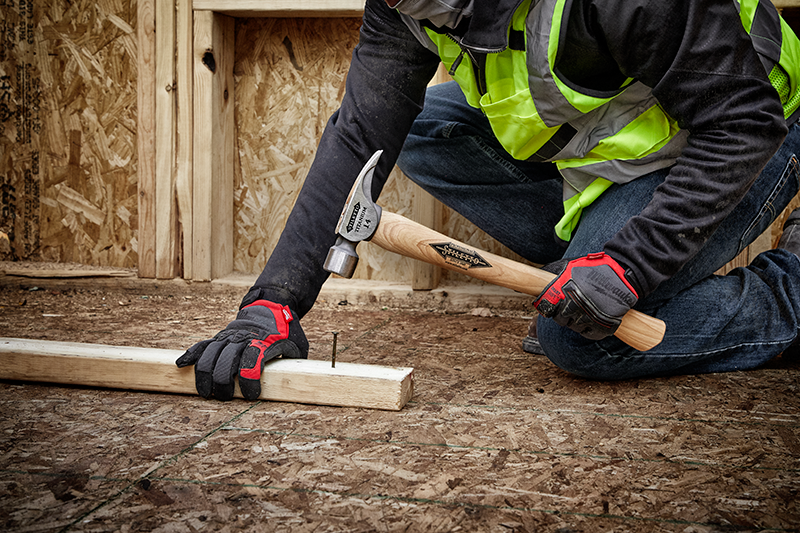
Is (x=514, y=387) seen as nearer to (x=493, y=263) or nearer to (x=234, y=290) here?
(x=493, y=263)

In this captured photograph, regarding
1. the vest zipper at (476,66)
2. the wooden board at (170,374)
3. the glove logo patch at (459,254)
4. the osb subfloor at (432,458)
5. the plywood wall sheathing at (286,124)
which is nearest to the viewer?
the osb subfloor at (432,458)

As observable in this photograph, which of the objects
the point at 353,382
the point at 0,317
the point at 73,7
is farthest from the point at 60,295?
the point at 353,382

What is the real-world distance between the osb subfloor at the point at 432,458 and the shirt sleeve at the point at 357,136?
17.2 inches

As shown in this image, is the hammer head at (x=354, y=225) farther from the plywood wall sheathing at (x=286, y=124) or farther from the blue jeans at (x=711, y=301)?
the plywood wall sheathing at (x=286, y=124)

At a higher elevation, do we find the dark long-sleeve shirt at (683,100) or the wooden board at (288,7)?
the wooden board at (288,7)

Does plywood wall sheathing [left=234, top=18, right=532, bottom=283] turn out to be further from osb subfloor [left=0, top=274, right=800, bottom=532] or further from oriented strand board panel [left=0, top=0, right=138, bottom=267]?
osb subfloor [left=0, top=274, right=800, bottom=532]

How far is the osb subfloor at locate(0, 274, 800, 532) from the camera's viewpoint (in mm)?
919

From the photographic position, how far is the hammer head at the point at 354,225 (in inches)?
59.4

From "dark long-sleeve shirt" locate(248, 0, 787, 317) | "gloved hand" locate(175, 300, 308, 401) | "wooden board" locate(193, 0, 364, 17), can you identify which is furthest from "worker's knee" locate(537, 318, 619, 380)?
"wooden board" locate(193, 0, 364, 17)

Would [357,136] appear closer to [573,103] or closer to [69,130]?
[573,103]

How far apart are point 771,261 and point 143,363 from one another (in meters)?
1.80

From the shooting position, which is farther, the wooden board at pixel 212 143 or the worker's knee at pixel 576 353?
the wooden board at pixel 212 143

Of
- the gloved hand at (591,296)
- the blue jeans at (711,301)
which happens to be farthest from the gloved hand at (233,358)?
the blue jeans at (711,301)

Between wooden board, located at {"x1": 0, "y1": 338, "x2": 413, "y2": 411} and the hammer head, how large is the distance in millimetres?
249
